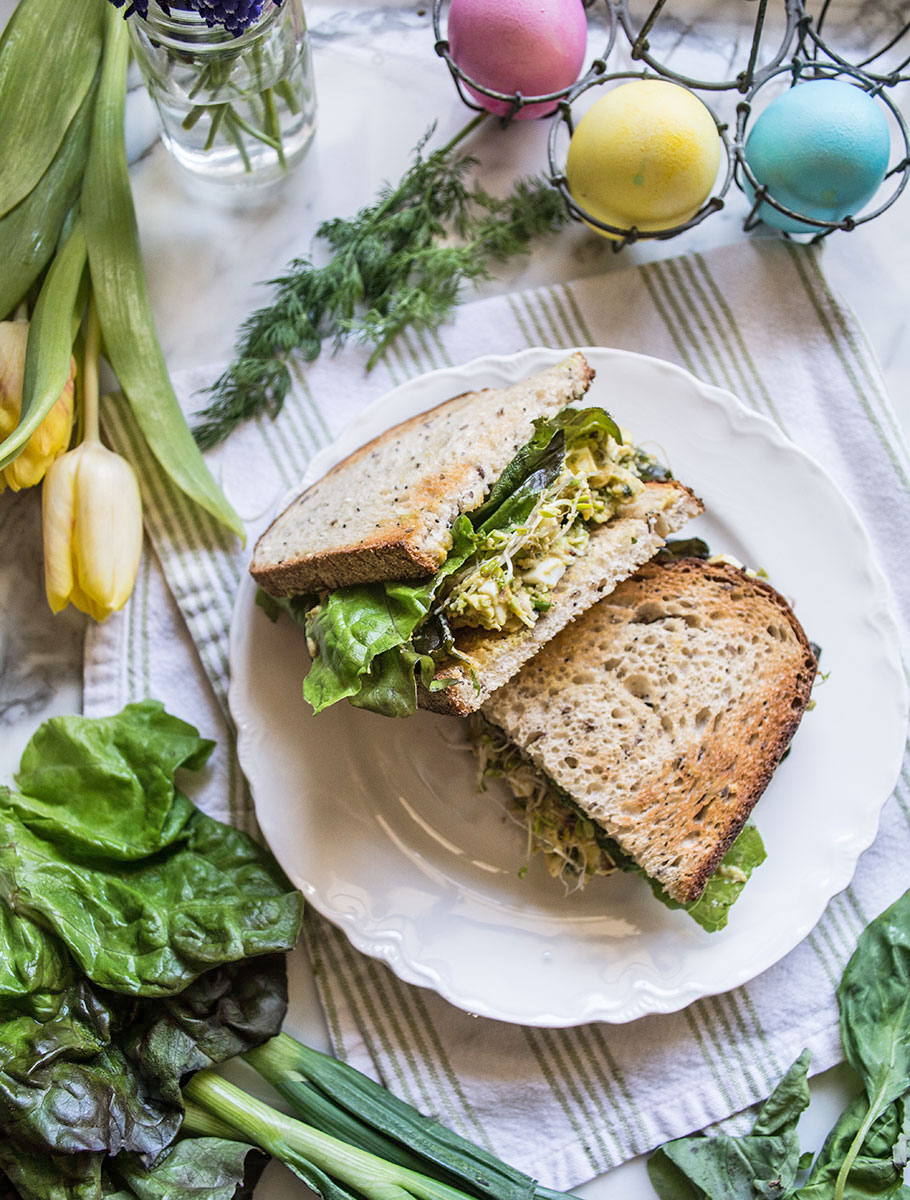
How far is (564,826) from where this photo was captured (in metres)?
2.93

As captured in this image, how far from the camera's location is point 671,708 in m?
2.82

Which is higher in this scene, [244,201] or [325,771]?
[244,201]


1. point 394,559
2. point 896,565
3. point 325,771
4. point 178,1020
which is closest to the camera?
point 394,559

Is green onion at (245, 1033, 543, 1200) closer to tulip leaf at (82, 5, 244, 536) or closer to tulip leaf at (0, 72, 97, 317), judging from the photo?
tulip leaf at (82, 5, 244, 536)

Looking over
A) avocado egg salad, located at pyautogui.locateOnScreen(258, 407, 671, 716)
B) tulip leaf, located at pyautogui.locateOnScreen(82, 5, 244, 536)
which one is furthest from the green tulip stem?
avocado egg salad, located at pyautogui.locateOnScreen(258, 407, 671, 716)

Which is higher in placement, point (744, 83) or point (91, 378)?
point (91, 378)

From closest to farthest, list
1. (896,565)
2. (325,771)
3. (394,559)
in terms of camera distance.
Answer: (394,559)
(325,771)
(896,565)

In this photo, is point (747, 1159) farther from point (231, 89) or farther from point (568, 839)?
point (231, 89)

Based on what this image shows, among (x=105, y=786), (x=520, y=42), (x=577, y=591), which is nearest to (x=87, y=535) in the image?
(x=105, y=786)

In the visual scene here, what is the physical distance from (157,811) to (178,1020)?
541mm

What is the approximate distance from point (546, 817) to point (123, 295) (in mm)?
1910

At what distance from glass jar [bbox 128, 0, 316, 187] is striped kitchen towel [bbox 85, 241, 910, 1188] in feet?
2.09

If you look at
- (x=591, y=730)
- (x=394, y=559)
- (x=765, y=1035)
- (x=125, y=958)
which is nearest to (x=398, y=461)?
(x=394, y=559)

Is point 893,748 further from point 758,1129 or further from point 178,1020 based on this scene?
point 178,1020
